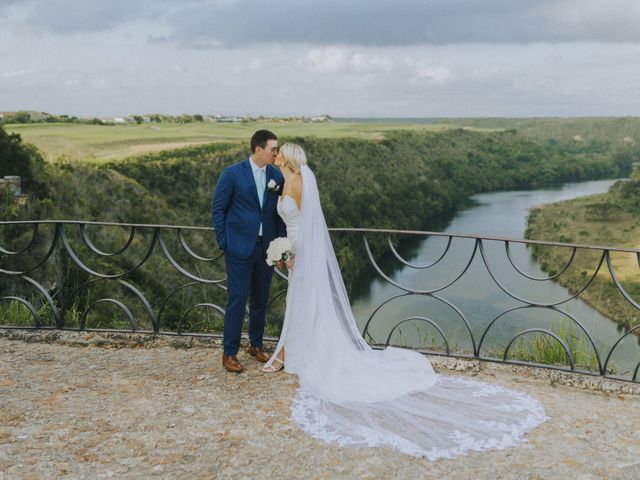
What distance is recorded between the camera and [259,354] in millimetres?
4156

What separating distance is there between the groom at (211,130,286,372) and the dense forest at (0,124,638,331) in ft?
9.31

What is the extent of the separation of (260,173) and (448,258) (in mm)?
33625

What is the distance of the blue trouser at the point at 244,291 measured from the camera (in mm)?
3807

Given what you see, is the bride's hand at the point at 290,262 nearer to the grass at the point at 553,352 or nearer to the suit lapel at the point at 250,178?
the suit lapel at the point at 250,178

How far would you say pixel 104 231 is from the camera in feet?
91.9

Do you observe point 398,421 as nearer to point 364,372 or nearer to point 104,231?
point 364,372

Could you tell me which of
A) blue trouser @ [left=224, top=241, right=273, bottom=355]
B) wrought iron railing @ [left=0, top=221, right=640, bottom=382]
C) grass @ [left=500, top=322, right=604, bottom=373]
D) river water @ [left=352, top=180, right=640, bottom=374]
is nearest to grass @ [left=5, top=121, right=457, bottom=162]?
wrought iron railing @ [left=0, top=221, right=640, bottom=382]

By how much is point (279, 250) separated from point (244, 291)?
0.36 metres

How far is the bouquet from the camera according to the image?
3.71 m

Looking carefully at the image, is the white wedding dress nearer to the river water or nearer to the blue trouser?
the blue trouser

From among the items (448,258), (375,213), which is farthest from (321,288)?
(375,213)

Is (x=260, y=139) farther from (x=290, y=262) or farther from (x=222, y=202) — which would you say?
(x=290, y=262)

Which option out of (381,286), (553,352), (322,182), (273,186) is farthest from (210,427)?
(322,182)

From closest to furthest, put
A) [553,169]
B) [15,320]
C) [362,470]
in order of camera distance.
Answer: [362,470]
[15,320]
[553,169]
